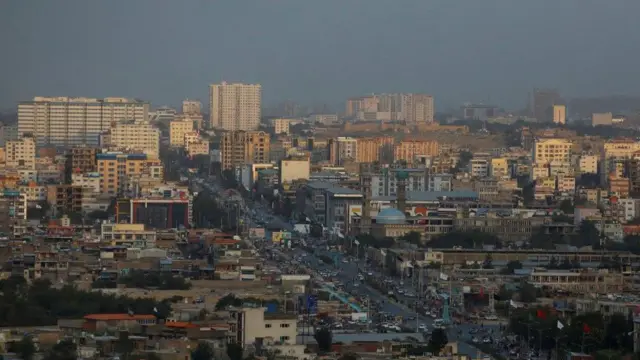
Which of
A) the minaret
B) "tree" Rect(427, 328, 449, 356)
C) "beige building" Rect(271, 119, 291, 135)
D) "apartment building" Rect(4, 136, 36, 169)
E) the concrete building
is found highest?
the concrete building

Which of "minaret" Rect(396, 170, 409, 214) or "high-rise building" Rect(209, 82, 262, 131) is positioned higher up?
"high-rise building" Rect(209, 82, 262, 131)

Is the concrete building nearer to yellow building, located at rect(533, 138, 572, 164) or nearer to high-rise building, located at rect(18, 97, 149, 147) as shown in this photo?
high-rise building, located at rect(18, 97, 149, 147)

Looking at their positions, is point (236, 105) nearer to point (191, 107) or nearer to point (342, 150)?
point (191, 107)

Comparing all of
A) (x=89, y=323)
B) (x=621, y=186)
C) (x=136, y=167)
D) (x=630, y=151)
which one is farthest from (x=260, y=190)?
(x=89, y=323)

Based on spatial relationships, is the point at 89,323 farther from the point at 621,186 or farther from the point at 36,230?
the point at 621,186

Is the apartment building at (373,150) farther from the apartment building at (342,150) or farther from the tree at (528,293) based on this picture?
the tree at (528,293)

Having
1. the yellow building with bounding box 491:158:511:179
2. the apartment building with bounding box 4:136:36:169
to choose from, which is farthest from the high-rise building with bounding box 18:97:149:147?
the yellow building with bounding box 491:158:511:179

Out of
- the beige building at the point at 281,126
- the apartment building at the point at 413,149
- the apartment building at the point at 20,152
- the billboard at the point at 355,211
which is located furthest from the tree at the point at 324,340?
the beige building at the point at 281,126

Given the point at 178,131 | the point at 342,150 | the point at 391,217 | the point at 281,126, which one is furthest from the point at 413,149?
the point at 391,217
